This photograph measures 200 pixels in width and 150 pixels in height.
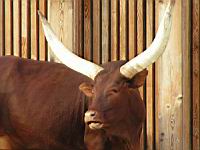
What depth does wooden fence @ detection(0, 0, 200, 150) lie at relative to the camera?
22.7 feet

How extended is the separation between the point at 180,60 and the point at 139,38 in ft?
1.55

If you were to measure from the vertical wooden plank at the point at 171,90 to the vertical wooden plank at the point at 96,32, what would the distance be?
25.1 inches

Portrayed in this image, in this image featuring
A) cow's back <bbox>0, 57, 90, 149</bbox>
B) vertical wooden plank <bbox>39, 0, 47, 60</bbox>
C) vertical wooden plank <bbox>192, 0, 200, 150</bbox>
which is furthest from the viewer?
vertical wooden plank <bbox>39, 0, 47, 60</bbox>

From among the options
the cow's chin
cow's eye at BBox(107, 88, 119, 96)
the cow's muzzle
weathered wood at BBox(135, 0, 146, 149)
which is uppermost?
weathered wood at BBox(135, 0, 146, 149)

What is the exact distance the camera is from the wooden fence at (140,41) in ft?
22.7

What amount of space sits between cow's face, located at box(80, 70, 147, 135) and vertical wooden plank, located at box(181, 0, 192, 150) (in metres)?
1.09

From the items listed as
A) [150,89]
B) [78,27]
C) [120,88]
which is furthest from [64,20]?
[120,88]

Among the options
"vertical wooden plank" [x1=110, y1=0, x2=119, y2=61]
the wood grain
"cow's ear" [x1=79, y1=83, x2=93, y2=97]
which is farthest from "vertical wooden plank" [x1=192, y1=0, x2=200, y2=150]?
the wood grain

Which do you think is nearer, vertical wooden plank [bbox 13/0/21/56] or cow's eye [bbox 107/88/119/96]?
cow's eye [bbox 107/88/119/96]

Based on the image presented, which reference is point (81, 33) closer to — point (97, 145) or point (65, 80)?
point (65, 80)

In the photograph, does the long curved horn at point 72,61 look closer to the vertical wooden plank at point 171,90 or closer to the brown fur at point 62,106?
the brown fur at point 62,106

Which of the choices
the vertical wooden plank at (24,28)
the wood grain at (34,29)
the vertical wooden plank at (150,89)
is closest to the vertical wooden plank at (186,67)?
the vertical wooden plank at (150,89)

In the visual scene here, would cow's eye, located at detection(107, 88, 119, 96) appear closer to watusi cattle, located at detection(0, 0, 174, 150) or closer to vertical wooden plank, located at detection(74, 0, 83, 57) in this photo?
watusi cattle, located at detection(0, 0, 174, 150)

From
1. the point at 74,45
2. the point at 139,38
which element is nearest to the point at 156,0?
the point at 139,38
